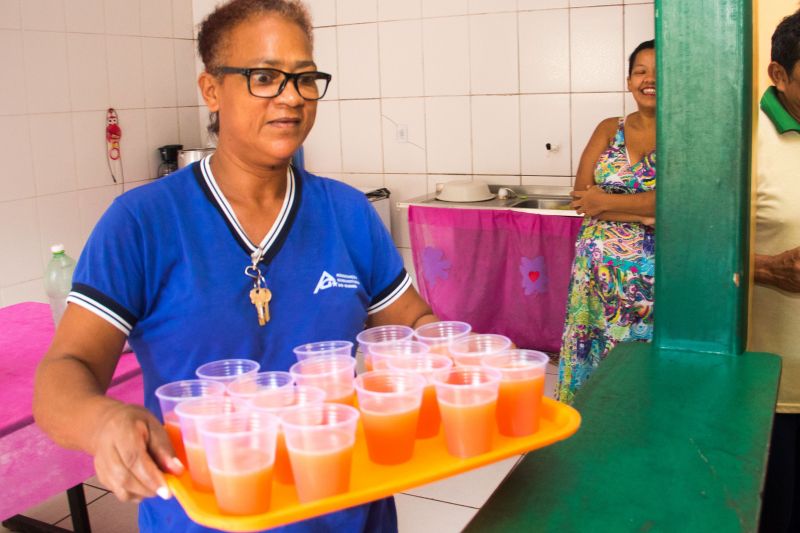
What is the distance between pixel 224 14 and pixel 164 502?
2.93 ft

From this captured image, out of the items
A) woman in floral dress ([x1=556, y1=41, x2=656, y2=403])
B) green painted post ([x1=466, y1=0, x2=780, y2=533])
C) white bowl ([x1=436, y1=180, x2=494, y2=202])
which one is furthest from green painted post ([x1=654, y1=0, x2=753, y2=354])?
white bowl ([x1=436, y1=180, x2=494, y2=202])

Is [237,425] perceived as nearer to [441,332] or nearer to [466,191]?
[441,332]

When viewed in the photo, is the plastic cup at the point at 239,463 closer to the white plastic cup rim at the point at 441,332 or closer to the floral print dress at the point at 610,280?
the white plastic cup rim at the point at 441,332

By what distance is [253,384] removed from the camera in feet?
4.09

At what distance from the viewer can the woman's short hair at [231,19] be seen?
4.93ft

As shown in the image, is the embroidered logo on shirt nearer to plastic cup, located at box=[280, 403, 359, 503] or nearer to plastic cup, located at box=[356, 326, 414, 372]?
plastic cup, located at box=[356, 326, 414, 372]

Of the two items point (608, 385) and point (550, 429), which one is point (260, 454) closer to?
point (550, 429)

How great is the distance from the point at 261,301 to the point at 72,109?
3267mm

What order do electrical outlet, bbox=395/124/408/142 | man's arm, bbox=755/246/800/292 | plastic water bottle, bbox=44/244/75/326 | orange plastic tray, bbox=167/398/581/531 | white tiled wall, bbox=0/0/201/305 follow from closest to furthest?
1. orange plastic tray, bbox=167/398/581/531
2. man's arm, bbox=755/246/800/292
3. plastic water bottle, bbox=44/244/75/326
4. white tiled wall, bbox=0/0/201/305
5. electrical outlet, bbox=395/124/408/142

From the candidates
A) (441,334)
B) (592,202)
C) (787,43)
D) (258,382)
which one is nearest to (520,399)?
(441,334)

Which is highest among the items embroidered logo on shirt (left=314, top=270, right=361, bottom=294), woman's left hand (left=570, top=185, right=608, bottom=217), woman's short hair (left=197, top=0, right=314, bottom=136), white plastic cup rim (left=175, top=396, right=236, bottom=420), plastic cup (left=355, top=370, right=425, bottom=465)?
woman's short hair (left=197, top=0, right=314, bottom=136)

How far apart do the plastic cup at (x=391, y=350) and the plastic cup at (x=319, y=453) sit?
0.81ft

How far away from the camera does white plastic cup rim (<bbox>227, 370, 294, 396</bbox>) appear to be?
1.22 metres

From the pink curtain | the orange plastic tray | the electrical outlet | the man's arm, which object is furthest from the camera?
the electrical outlet
